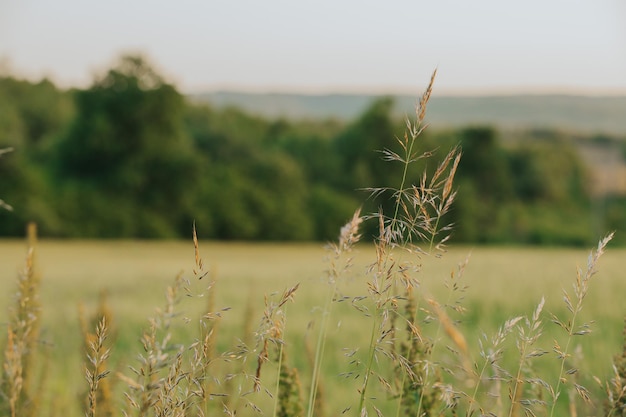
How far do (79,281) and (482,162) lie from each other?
5892 centimetres

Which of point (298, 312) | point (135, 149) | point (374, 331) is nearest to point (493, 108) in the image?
point (135, 149)

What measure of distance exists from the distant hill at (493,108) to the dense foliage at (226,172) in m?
3.58

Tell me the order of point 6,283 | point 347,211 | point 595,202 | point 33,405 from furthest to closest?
point 595,202 → point 347,211 → point 6,283 → point 33,405

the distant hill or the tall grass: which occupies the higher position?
the distant hill

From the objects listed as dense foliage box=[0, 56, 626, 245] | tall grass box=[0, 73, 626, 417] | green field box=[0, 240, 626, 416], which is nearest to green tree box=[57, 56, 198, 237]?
dense foliage box=[0, 56, 626, 245]

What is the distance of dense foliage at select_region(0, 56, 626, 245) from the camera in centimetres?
6078

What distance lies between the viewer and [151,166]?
64.9 meters

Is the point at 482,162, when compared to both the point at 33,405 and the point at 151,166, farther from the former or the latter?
the point at 33,405

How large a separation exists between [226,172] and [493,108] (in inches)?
1493

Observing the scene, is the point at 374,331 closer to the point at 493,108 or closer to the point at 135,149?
the point at 135,149

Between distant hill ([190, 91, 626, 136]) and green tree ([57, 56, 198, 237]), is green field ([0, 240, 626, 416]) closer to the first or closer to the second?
green tree ([57, 56, 198, 237])

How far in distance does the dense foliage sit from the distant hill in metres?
3.58

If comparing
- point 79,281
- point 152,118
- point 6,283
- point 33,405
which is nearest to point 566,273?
point 79,281

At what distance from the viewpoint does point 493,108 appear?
88.6 metres
